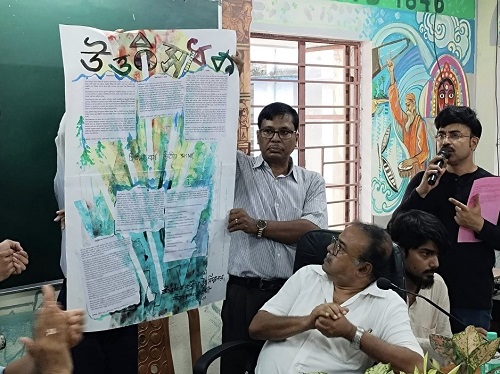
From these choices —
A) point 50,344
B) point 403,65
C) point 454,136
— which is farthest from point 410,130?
point 50,344

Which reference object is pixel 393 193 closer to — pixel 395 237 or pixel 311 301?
pixel 395 237

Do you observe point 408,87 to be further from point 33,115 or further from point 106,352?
point 106,352

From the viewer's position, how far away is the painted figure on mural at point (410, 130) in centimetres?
468

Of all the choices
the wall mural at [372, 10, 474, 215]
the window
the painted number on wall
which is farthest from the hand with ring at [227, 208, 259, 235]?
the painted number on wall

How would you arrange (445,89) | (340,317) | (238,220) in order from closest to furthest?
(340,317), (238,220), (445,89)

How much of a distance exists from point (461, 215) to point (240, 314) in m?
1.08

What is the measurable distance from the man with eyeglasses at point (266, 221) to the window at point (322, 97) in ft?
2.80

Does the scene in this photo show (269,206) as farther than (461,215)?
Yes

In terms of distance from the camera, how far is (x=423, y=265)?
269cm

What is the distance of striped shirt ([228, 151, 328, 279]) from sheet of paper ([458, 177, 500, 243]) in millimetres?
638

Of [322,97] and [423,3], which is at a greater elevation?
[423,3]

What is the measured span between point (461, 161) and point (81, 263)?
1744 mm

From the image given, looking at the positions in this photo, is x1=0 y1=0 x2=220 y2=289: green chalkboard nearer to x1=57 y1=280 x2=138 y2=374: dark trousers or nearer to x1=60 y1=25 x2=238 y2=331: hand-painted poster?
x1=57 y1=280 x2=138 y2=374: dark trousers

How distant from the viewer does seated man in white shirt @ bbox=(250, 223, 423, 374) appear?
2.34m
